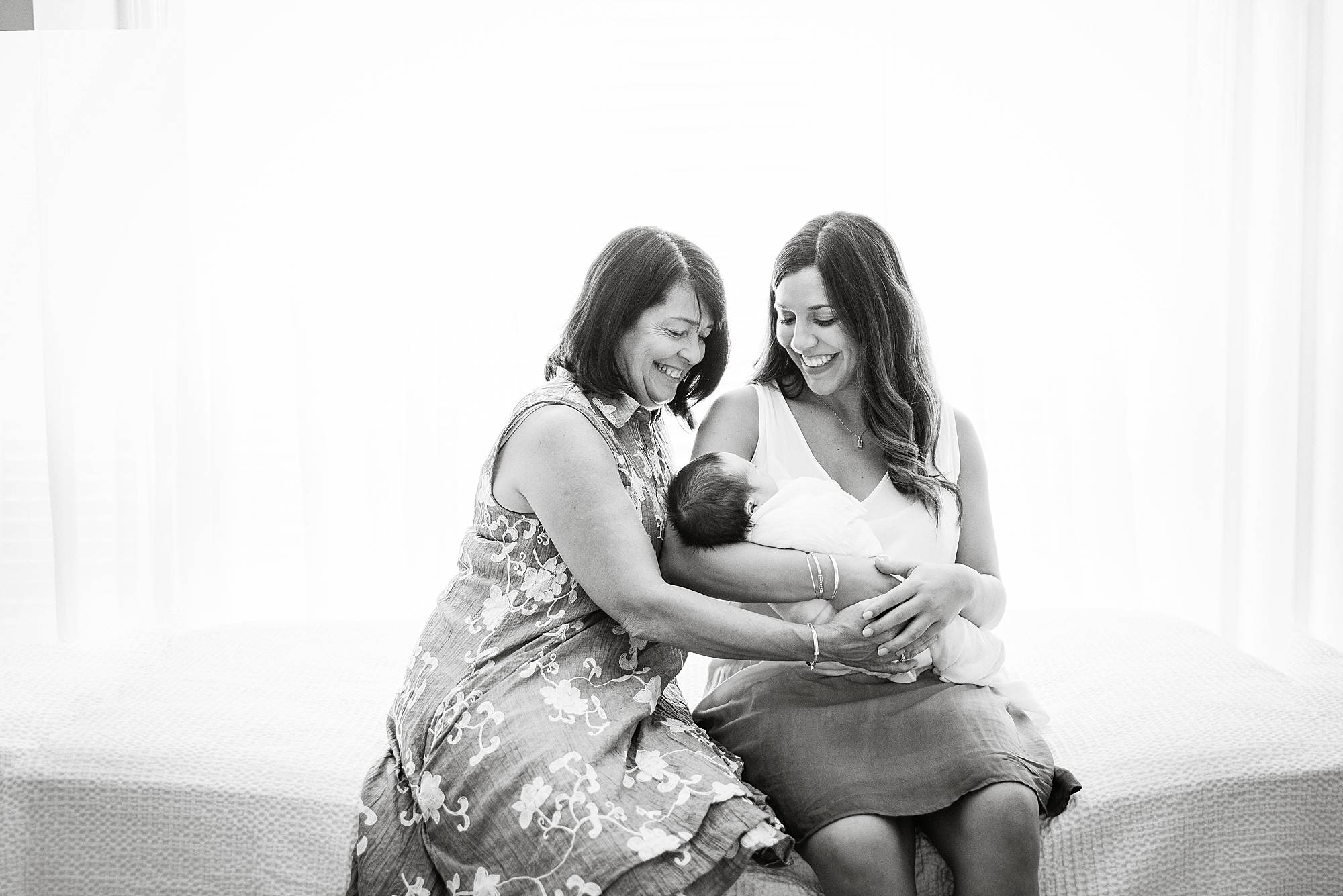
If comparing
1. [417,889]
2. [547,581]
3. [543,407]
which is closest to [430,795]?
[417,889]

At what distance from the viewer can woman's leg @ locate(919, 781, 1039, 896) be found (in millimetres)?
1470

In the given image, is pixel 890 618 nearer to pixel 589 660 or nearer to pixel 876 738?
pixel 876 738

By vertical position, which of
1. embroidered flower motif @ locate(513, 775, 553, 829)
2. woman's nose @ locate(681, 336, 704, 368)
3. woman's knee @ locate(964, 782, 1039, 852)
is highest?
woman's nose @ locate(681, 336, 704, 368)

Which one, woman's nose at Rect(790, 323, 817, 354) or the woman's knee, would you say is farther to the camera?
woman's nose at Rect(790, 323, 817, 354)

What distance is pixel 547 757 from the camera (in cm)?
146

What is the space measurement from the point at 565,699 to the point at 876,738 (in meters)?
0.47

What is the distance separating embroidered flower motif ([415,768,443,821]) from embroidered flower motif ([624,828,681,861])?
29 cm

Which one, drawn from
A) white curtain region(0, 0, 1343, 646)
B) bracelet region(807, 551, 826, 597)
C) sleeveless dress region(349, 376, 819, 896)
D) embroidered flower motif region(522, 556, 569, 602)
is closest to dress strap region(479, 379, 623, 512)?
sleeveless dress region(349, 376, 819, 896)

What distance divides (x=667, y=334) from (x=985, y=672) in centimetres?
75

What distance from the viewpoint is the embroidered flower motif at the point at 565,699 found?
153 centimetres

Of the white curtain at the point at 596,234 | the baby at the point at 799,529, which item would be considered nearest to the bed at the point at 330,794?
the baby at the point at 799,529

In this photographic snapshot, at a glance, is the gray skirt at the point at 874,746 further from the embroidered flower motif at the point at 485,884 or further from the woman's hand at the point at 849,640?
the embroidered flower motif at the point at 485,884

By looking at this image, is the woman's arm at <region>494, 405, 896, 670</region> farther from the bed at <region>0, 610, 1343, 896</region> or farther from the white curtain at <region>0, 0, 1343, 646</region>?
the white curtain at <region>0, 0, 1343, 646</region>

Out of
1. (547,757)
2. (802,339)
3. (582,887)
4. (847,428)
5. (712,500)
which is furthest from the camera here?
(847,428)
